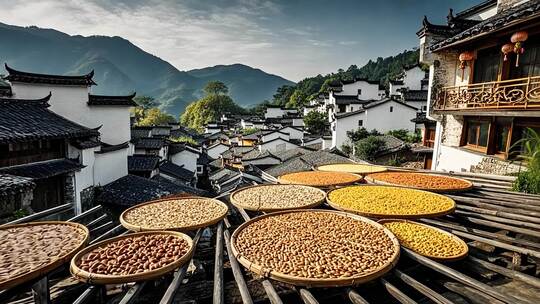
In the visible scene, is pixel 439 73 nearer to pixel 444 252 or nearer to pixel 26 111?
pixel 444 252

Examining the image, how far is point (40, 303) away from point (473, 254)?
475 centimetres

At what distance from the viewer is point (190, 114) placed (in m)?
92.2

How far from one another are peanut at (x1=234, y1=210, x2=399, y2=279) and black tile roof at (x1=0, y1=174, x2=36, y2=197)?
7751 mm

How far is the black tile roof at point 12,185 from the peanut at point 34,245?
5.32 meters

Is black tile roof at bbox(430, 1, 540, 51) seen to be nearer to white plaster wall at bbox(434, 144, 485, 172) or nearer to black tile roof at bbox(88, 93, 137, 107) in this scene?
white plaster wall at bbox(434, 144, 485, 172)

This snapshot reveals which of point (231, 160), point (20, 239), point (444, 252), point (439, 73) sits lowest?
point (231, 160)

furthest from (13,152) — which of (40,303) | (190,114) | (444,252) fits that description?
(190,114)

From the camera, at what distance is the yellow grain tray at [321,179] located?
5820 mm

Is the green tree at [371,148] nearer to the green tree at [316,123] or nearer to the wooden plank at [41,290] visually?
the green tree at [316,123]

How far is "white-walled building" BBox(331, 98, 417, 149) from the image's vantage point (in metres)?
30.7

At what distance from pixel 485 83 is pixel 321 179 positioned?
26.9 feet

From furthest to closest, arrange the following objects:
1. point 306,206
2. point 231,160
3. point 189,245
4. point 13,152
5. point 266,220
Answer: point 231,160 → point 13,152 → point 306,206 → point 266,220 → point 189,245

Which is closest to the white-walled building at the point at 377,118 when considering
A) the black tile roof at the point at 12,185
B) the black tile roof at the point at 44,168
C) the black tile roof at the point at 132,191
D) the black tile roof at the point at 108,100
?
the black tile roof at the point at 132,191

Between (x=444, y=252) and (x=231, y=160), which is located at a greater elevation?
(x=444, y=252)
